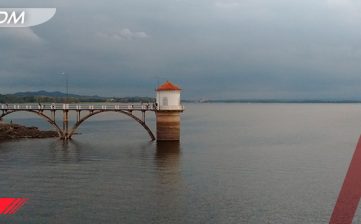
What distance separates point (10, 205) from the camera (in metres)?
25.3

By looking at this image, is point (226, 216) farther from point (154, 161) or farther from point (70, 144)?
point (70, 144)

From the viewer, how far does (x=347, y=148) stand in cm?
5569

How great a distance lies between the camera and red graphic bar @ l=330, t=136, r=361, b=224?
77.7ft

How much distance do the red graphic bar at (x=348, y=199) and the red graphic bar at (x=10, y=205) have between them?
16528 millimetres

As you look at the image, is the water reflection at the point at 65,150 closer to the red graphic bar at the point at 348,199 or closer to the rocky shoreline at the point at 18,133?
the rocky shoreline at the point at 18,133

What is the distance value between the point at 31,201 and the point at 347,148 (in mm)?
41416

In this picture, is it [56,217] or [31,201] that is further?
[31,201]

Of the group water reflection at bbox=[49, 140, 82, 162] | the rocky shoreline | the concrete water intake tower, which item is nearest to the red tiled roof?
the concrete water intake tower

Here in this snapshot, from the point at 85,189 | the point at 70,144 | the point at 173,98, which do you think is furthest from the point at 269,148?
the point at 85,189

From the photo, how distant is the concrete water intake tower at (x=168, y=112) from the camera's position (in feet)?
173

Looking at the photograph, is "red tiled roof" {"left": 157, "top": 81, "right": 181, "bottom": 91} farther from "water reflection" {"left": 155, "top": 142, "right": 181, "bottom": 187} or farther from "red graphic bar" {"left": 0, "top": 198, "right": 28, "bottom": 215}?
"red graphic bar" {"left": 0, "top": 198, "right": 28, "bottom": 215}

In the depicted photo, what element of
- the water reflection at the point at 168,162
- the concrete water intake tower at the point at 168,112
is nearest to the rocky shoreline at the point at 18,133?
the concrete water intake tower at the point at 168,112

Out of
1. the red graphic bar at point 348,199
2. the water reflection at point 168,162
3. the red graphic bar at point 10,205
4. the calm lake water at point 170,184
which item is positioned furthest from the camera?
the water reflection at point 168,162

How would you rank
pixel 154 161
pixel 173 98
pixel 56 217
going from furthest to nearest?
1. pixel 173 98
2. pixel 154 161
3. pixel 56 217
